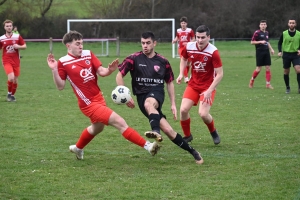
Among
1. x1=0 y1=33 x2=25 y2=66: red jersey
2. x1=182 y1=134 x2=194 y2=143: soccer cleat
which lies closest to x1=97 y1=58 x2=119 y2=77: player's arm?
x1=182 y1=134 x2=194 y2=143: soccer cleat

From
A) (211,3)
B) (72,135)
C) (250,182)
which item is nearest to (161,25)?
(211,3)

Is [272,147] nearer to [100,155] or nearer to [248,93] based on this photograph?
[100,155]

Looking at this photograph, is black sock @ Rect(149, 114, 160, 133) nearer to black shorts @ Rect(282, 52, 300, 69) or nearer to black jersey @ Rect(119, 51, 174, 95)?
black jersey @ Rect(119, 51, 174, 95)

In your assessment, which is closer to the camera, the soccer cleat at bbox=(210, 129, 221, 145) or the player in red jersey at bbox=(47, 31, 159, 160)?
the player in red jersey at bbox=(47, 31, 159, 160)

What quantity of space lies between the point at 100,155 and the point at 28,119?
3646 millimetres

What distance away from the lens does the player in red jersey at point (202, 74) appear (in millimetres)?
7754

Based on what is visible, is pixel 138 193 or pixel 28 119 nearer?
pixel 138 193

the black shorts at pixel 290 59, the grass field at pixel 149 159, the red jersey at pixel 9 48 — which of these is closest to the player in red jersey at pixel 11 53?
the red jersey at pixel 9 48

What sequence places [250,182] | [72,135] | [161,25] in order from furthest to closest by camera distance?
[161,25] < [72,135] < [250,182]

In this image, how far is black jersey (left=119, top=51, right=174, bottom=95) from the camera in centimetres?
717

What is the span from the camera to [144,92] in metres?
7.20

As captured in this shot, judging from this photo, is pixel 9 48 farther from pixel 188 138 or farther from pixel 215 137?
pixel 215 137

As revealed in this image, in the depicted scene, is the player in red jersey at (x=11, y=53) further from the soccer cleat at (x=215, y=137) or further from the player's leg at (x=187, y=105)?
the soccer cleat at (x=215, y=137)

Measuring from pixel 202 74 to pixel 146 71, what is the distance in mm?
1189
